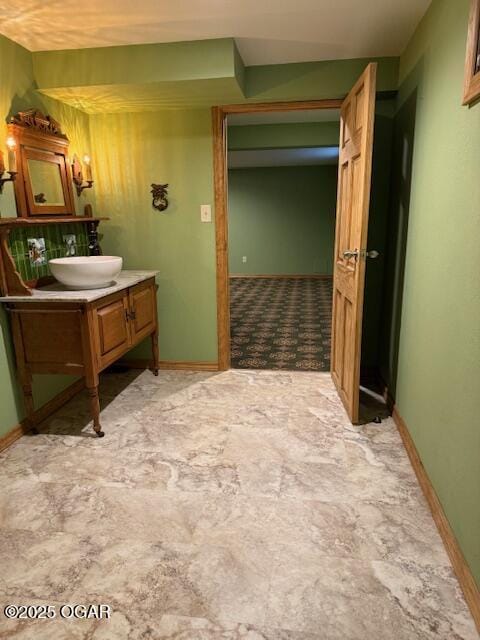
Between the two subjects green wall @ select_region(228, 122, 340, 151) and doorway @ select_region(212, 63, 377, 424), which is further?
green wall @ select_region(228, 122, 340, 151)

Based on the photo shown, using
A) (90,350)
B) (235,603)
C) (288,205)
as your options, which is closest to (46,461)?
(90,350)

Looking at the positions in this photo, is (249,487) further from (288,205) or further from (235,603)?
(288,205)

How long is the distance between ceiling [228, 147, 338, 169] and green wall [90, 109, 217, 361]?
9.70 feet

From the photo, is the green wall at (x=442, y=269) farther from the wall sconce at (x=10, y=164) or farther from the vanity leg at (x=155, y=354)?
the wall sconce at (x=10, y=164)

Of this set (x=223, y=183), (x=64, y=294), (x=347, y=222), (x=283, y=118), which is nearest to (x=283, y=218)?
(x=283, y=118)

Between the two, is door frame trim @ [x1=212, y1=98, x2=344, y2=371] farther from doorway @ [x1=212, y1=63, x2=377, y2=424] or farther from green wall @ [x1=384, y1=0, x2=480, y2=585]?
green wall @ [x1=384, y1=0, x2=480, y2=585]

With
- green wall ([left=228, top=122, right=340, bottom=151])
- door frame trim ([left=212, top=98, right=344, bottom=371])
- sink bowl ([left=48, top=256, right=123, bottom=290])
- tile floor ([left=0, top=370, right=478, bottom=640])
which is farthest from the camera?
green wall ([left=228, top=122, right=340, bottom=151])

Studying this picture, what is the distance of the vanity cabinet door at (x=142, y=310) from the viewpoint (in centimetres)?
288

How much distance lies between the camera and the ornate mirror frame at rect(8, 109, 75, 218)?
2418 millimetres

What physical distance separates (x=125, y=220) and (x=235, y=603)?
110 inches

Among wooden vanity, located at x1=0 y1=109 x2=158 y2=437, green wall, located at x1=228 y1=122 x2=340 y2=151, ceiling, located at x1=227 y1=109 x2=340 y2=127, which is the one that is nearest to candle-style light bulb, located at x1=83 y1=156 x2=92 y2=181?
wooden vanity, located at x1=0 y1=109 x2=158 y2=437

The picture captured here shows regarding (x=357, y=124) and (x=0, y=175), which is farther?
(x=357, y=124)

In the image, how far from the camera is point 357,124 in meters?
2.48

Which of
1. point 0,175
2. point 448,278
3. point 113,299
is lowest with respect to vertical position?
point 113,299
